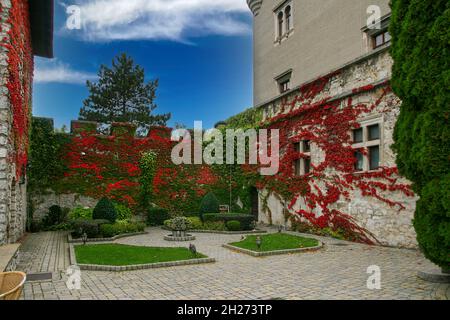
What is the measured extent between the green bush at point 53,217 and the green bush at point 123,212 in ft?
8.57

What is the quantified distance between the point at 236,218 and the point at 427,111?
11.3 metres

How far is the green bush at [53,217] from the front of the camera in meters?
17.2

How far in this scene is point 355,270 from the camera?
8.32 metres

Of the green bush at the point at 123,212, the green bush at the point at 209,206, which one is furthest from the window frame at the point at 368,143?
the green bush at the point at 123,212

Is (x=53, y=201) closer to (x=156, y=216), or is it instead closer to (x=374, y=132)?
(x=156, y=216)

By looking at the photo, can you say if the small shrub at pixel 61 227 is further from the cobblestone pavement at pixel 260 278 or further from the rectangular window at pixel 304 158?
the rectangular window at pixel 304 158

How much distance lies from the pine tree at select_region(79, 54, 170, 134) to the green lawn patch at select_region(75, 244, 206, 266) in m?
26.6

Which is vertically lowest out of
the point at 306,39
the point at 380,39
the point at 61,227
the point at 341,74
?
the point at 61,227

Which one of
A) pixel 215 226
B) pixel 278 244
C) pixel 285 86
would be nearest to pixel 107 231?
pixel 215 226

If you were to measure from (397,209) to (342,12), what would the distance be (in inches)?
414

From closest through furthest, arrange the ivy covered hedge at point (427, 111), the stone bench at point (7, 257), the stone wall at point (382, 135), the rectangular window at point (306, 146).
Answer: the ivy covered hedge at point (427, 111), the stone bench at point (7, 257), the stone wall at point (382, 135), the rectangular window at point (306, 146)

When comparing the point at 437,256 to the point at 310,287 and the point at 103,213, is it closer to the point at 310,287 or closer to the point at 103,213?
the point at 310,287

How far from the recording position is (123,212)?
60.9 ft

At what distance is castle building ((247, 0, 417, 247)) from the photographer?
11.7m
